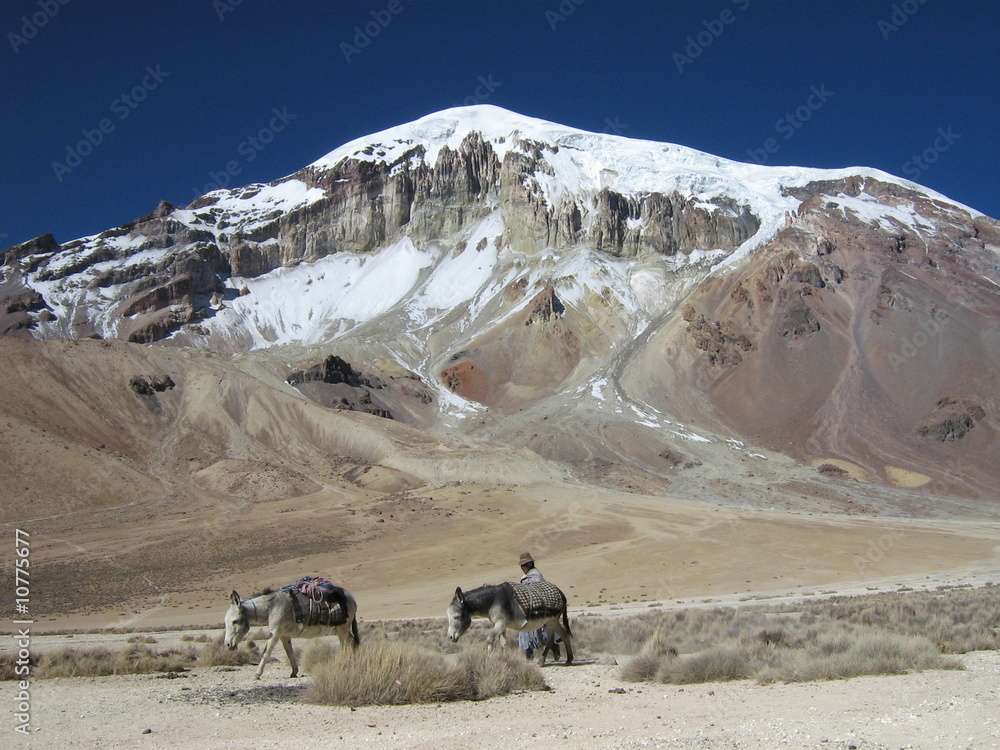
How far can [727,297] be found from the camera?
396ft

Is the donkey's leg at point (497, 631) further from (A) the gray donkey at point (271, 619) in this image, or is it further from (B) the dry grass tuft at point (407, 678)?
(A) the gray donkey at point (271, 619)

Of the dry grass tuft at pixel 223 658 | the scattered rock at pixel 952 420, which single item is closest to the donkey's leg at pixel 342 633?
the dry grass tuft at pixel 223 658

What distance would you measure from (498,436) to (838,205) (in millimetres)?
74178

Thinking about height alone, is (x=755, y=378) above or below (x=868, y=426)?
above

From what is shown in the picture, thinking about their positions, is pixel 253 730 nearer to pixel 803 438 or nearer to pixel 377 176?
pixel 803 438

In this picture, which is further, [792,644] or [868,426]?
[868,426]

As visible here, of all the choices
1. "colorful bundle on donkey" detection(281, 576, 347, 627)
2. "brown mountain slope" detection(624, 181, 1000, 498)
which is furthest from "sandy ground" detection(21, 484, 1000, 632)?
"brown mountain slope" detection(624, 181, 1000, 498)

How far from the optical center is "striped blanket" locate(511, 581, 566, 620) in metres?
13.8

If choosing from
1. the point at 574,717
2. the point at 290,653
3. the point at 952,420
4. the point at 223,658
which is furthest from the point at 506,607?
the point at 952,420

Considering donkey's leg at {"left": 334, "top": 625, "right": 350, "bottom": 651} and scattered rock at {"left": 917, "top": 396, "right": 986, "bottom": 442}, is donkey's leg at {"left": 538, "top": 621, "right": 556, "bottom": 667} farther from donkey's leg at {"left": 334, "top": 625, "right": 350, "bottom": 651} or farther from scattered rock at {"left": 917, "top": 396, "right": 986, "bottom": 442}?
scattered rock at {"left": 917, "top": 396, "right": 986, "bottom": 442}

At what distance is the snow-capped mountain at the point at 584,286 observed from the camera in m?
101

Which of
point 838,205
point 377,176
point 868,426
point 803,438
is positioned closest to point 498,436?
point 803,438

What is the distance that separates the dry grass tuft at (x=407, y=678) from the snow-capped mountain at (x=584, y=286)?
7612cm

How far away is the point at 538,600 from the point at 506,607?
24.2 inches
